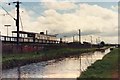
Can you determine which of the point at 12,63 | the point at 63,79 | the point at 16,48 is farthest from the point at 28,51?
the point at 63,79

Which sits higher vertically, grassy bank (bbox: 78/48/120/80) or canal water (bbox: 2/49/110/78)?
grassy bank (bbox: 78/48/120/80)

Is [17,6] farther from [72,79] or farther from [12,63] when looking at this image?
[72,79]

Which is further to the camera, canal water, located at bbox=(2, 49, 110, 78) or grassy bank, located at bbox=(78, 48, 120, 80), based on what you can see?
canal water, located at bbox=(2, 49, 110, 78)

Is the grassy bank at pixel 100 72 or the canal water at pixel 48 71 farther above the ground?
the grassy bank at pixel 100 72

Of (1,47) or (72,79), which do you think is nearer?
(72,79)

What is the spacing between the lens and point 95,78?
727 inches

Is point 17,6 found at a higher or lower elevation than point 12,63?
higher

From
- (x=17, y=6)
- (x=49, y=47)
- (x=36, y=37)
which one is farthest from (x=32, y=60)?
(x=36, y=37)

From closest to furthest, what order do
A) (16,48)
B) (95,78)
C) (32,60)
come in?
(95,78) < (32,60) < (16,48)

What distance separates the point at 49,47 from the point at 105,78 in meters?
61.0

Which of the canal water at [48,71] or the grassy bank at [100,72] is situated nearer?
the grassy bank at [100,72]

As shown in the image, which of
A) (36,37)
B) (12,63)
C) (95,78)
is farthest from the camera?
(36,37)

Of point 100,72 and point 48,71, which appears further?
point 48,71

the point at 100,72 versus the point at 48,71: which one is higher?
the point at 100,72
